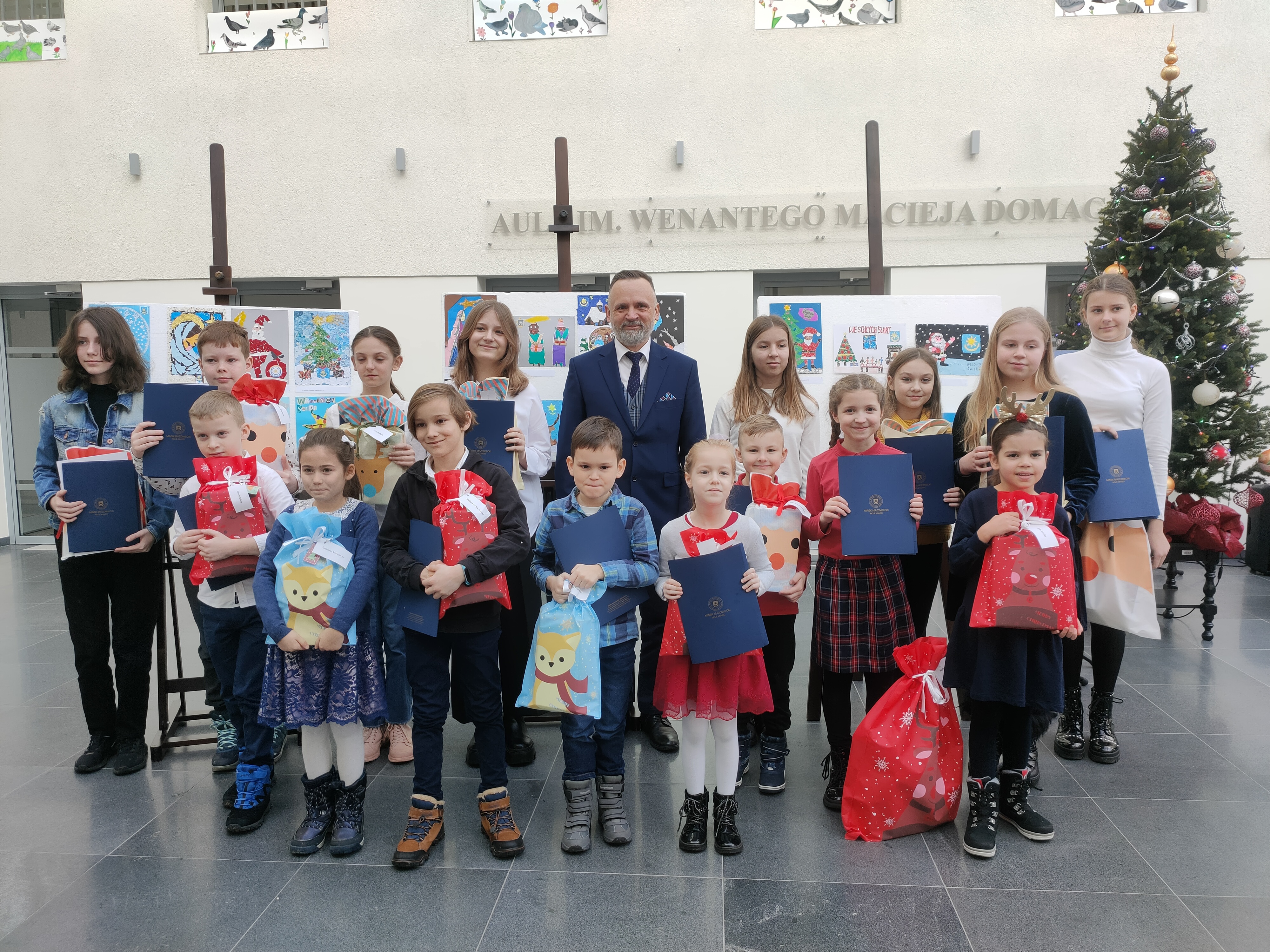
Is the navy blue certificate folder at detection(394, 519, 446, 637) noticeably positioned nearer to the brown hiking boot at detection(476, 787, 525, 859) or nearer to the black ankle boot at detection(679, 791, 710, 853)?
the brown hiking boot at detection(476, 787, 525, 859)

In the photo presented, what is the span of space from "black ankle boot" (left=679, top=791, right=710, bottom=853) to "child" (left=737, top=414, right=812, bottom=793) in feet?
0.50

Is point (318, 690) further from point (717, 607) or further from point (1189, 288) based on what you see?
point (1189, 288)

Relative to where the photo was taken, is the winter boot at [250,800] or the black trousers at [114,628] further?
the black trousers at [114,628]

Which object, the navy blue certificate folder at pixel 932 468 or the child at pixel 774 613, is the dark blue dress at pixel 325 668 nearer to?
the child at pixel 774 613

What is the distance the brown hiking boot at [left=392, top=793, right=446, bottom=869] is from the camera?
8.22 ft

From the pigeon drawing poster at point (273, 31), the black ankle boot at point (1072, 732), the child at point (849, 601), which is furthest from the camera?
the pigeon drawing poster at point (273, 31)

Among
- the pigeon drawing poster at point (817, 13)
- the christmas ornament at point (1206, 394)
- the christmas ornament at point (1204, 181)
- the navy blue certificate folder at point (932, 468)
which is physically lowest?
the navy blue certificate folder at point (932, 468)

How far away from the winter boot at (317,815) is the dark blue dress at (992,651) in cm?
211

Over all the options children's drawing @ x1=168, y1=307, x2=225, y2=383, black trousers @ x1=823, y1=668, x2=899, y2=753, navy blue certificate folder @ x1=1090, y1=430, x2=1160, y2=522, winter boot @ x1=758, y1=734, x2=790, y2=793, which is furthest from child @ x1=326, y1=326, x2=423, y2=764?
navy blue certificate folder @ x1=1090, y1=430, x2=1160, y2=522

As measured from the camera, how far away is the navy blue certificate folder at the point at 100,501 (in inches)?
118

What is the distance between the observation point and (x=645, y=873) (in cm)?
246

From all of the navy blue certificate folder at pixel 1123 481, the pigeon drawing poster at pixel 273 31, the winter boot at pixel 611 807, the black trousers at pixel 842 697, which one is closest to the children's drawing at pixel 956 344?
the navy blue certificate folder at pixel 1123 481

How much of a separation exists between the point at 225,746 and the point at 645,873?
1.89 meters

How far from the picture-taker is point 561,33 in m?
7.22
